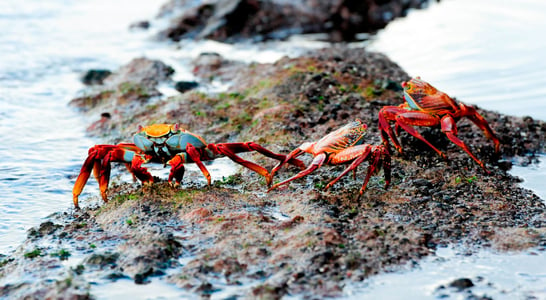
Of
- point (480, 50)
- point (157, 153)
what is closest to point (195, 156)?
point (157, 153)

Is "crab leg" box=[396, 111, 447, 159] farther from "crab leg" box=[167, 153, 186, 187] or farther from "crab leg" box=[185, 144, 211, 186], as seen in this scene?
"crab leg" box=[167, 153, 186, 187]

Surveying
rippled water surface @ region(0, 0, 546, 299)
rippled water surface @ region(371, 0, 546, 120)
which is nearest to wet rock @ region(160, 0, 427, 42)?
rippled water surface @ region(0, 0, 546, 299)

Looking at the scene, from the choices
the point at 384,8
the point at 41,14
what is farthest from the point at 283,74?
the point at 41,14

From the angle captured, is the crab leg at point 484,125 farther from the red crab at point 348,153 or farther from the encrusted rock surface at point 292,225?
the red crab at point 348,153

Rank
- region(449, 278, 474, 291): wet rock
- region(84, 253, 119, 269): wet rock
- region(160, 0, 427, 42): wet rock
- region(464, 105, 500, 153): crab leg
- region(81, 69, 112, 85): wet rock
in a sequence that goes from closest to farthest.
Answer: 1. region(449, 278, 474, 291): wet rock
2. region(84, 253, 119, 269): wet rock
3. region(464, 105, 500, 153): crab leg
4. region(81, 69, 112, 85): wet rock
5. region(160, 0, 427, 42): wet rock

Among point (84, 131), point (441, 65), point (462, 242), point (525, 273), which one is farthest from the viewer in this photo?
point (441, 65)

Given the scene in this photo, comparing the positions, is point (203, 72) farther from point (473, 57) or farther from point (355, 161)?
point (355, 161)
